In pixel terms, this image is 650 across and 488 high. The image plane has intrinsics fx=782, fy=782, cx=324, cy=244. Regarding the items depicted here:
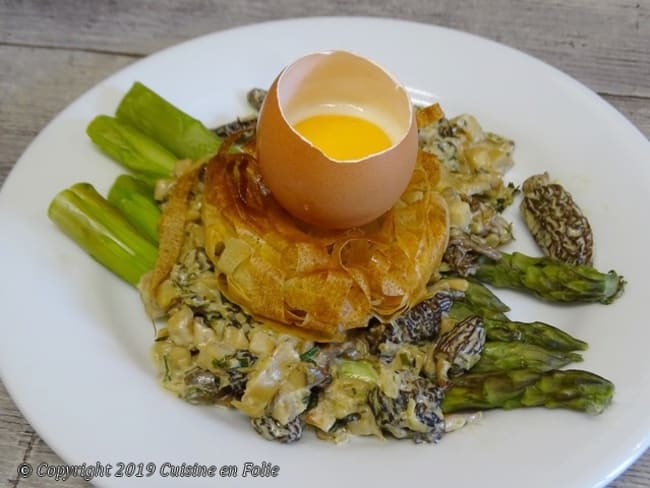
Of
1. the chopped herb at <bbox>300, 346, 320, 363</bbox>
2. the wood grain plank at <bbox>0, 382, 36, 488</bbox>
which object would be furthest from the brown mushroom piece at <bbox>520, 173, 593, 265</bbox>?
the wood grain plank at <bbox>0, 382, 36, 488</bbox>

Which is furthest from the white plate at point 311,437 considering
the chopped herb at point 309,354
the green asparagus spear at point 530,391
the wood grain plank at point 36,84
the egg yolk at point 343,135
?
the egg yolk at point 343,135

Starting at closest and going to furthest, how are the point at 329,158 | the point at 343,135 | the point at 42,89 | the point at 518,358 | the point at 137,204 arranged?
1. the point at 329,158
2. the point at 518,358
3. the point at 343,135
4. the point at 137,204
5. the point at 42,89

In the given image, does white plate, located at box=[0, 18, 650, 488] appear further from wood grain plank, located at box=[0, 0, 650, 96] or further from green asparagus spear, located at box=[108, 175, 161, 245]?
wood grain plank, located at box=[0, 0, 650, 96]

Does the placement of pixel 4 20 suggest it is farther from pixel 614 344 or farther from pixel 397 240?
pixel 614 344

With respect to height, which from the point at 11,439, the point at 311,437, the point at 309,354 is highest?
the point at 309,354

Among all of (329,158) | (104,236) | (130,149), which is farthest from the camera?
(130,149)

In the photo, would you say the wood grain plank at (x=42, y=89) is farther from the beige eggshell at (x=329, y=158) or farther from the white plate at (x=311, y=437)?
the beige eggshell at (x=329, y=158)

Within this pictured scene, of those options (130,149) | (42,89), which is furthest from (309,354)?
(42,89)

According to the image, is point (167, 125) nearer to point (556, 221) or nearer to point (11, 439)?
point (11, 439)
